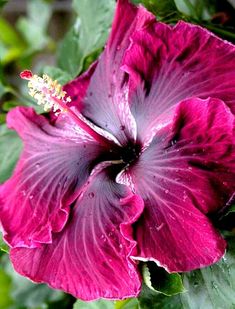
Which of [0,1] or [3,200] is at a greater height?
[0,1]

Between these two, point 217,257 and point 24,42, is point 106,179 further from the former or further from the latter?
point 24,42

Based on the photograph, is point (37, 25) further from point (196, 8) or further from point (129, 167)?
point (129, 167)

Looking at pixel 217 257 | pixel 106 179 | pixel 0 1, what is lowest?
pixel 217 257

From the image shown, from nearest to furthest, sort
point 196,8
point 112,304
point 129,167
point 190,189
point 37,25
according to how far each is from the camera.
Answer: point 190,189, point 129,167, point 112,304, point 196,8, point 37,25

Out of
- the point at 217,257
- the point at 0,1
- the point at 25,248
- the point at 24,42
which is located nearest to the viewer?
the point at 217,257

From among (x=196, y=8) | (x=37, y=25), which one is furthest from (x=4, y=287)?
(x=37, y=25)

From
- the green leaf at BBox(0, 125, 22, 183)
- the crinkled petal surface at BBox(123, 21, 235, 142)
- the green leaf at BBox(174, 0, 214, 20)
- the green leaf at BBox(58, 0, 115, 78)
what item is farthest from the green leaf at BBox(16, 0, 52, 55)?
the crinkled petal surface at BBox(123, 21, 235, 142)

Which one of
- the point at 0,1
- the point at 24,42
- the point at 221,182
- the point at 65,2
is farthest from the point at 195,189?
the point at 65,2
